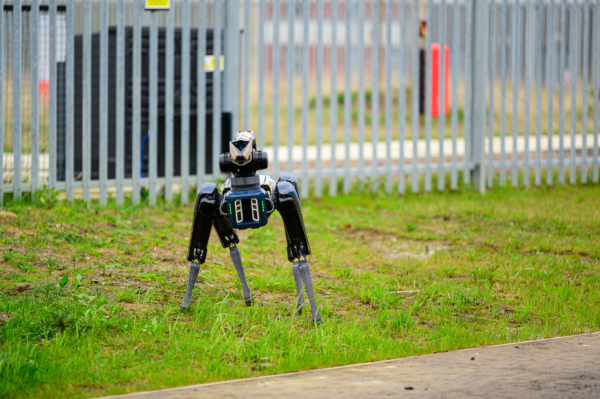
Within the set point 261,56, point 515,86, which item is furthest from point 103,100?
point 515,86

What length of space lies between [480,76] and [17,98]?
5.98 metres

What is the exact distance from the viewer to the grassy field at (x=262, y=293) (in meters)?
3.84

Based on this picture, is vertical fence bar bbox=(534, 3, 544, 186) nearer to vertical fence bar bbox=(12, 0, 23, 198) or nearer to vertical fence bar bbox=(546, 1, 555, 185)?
vertical fence bar bbox=(546, 1, 555, 185)

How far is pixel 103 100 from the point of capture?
7.94 m

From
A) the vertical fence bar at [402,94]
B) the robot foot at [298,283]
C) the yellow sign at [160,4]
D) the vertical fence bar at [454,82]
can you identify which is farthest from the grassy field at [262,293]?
the yellow sign at [160,4]

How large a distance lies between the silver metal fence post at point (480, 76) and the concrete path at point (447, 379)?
6.03 meters

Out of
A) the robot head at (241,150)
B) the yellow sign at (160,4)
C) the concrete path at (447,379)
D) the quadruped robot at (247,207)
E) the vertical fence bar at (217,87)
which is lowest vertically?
the concrete path at (447,379)

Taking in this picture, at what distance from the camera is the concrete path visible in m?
3.41

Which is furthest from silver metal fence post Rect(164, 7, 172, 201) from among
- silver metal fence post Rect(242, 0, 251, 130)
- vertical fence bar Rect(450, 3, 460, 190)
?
vertical fence bar Rect(450, 3, 460, 190)

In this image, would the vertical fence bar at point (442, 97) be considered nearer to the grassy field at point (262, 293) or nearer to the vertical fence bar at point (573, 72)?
the grassy field at point (262, 293)

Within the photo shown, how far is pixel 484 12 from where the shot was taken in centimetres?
979

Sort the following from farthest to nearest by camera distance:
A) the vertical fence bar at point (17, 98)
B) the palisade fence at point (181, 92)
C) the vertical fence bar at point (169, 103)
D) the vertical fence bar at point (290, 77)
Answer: the vertical fence bar at point (290, 77) < the vertical fence bar at point (169, 103) < the palisade fence at point (181, 92) < the vertical fence bar at point (17, 98)

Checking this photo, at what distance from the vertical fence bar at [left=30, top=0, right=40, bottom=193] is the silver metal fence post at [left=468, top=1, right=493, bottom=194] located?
5710 mm

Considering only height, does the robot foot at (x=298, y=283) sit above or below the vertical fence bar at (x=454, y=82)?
below
